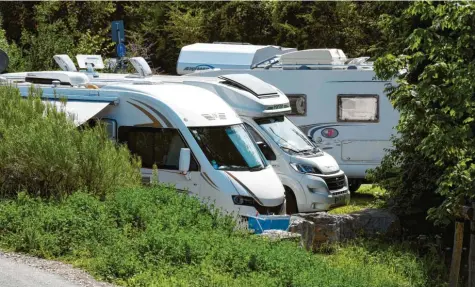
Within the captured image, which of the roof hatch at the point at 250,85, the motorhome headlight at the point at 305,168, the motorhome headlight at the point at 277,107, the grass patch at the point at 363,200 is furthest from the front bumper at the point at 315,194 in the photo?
the roof hatch at the point at 250,85

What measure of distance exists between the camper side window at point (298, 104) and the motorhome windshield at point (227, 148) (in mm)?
6099

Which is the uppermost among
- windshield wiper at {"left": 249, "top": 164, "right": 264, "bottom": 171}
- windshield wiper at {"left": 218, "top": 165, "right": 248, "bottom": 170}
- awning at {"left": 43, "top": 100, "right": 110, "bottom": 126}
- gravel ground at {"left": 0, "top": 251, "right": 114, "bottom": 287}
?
awning at {"left": 43, "top": 100, "right": 110, "bottom": 126}

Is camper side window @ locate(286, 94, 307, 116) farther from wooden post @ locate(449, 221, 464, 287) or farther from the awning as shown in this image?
wooden post @ locate(449, 221, 464, 287)

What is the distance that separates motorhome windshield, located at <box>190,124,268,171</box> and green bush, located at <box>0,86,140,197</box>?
1486mm

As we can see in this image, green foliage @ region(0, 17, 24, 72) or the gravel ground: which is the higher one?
green foliage @ region(0, 17, 24, 72)

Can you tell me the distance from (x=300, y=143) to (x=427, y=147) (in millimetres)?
5427

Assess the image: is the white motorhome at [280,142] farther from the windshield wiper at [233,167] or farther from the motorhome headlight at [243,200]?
the motorhome headlight at [243,200]

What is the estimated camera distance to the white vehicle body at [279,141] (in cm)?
1716

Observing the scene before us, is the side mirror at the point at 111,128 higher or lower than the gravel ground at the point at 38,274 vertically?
higher

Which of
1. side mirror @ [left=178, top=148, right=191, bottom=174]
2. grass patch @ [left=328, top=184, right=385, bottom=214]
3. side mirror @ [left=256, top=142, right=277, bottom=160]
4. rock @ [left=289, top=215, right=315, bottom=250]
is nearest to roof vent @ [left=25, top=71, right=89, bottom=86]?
side mirror @ [left=178, top=148, right=191, bottom=174]

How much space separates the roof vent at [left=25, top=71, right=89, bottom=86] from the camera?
16484 mm

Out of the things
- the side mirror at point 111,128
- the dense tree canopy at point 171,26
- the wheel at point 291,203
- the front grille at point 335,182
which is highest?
the dense tree canopy at point 171,26

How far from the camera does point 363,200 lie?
21.4 meters

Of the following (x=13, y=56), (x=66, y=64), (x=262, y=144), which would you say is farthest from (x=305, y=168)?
(x=13, y=56)
